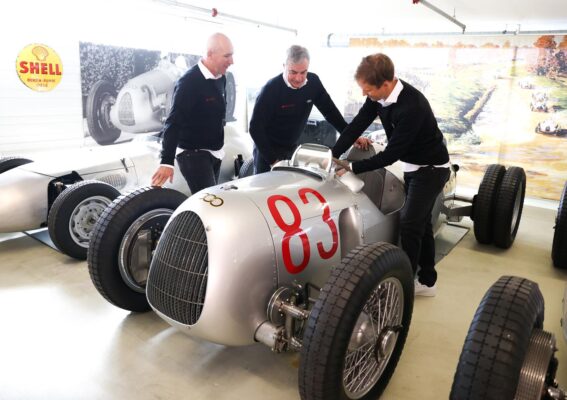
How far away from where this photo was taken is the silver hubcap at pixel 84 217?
4.16 m

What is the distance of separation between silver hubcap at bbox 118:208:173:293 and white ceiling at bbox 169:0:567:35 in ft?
17.6

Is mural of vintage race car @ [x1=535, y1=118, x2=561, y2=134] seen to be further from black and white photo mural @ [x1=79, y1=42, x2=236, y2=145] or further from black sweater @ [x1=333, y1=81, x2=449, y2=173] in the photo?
black and white photo mural @ [x1=79, y1=42, x2=236, y2=145]

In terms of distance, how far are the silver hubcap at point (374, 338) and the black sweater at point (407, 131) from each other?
3.44 feet

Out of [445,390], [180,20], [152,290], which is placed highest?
[180,20]

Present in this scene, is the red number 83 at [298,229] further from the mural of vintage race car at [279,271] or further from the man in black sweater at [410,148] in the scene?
the man in black sweater at [410,148]

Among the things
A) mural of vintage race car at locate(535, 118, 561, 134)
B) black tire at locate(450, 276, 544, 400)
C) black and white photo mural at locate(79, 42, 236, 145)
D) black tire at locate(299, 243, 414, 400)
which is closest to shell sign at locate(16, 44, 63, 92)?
black and white photo mural at locate(79, 42, 236, 145)

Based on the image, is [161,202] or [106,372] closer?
[106,372]

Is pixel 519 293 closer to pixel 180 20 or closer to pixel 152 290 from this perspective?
pixel 152 290

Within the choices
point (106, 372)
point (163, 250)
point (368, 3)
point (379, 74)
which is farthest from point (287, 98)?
point (368, 3)

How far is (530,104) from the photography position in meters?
7.92

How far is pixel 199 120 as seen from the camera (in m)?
3.55

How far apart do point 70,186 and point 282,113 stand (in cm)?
213


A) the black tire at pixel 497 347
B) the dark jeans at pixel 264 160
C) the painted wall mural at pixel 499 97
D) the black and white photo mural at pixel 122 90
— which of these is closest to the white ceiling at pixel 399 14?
the painted wall mural at pixel 499 97

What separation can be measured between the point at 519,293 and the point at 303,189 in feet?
4.64
